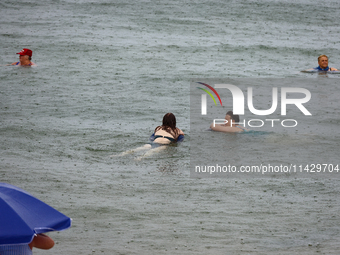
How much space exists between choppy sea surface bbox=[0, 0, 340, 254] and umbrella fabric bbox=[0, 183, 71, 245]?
120 inches

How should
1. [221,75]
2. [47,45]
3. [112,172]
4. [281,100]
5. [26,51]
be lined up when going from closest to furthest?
[112,172] → [281,100] → [26,51] → [221,75] → [47,45]

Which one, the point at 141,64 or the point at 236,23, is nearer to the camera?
the point at 141,64

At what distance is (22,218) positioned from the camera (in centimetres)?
433

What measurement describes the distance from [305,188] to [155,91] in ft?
38.5

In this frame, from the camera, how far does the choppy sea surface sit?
8.30 m

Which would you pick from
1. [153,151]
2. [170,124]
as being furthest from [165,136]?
[153,151]

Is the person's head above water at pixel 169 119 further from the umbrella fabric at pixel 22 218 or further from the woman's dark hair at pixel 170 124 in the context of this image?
the umbrella fabric at pixel 22 218

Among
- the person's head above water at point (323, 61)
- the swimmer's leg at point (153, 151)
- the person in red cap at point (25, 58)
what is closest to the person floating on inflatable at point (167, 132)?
the swimmer's leg at point (153, 151)

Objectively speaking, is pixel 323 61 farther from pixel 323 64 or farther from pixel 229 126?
pixel 229 126

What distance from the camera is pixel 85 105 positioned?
18844mm

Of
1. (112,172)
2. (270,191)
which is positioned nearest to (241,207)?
(270,191)

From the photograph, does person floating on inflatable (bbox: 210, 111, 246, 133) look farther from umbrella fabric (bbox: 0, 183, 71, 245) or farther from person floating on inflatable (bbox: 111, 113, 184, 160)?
umbrella fabric (bbox: 0, 183, 71, 245)

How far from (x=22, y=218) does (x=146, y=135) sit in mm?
10723

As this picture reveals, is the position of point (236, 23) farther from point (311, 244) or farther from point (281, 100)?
point (311, 244)
